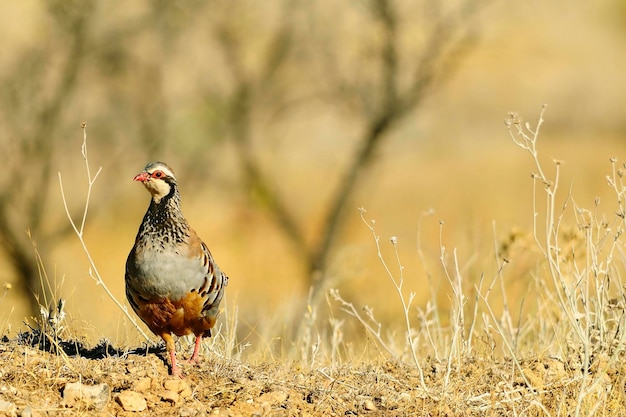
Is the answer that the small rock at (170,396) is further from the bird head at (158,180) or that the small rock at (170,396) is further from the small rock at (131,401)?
the bird head at (158,180)

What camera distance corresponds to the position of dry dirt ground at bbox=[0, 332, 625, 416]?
4.49m

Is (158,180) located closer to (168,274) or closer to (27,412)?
(168,274)

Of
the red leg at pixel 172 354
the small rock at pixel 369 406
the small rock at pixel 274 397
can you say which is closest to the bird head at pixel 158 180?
the red leg at pixel 172 354

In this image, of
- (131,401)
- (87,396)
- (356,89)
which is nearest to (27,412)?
(87,396)

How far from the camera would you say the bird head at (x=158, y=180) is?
5051 millimetres

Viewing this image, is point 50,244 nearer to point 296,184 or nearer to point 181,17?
point 181,17

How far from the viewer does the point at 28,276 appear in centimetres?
1373

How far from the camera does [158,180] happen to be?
5.09 m

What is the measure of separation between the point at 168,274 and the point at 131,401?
2.33 feet

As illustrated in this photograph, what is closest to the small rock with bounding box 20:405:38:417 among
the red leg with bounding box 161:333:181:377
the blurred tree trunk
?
the red leg with bounding box 161:333:181:377

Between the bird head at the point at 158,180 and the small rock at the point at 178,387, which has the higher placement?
the bird head at the point at 158,180

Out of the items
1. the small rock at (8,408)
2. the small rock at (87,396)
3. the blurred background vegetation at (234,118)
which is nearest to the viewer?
the small rock at (8,408)

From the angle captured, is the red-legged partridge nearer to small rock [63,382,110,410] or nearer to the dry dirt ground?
the dry dirt ground

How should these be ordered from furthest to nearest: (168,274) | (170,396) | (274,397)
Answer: (168,274)
(274,397)
(170,396)
